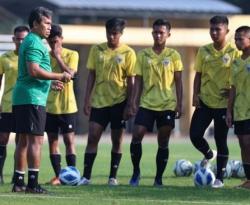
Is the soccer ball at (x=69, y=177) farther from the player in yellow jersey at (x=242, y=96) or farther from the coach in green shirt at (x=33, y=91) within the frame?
the player in yellow jersey at (x=242, y=96)

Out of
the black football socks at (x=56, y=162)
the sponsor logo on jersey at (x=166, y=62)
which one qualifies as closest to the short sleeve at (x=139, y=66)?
the sponsor logo on jersey at (x=166, y=62)

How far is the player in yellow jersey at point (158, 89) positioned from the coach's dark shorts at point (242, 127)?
104 cm

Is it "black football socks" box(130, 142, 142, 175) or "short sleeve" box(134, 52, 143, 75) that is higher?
"short sleeve" box(134, 52, 143, 75)

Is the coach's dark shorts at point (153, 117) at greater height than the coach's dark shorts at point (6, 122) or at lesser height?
greater

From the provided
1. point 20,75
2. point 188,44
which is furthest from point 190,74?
point 20,75

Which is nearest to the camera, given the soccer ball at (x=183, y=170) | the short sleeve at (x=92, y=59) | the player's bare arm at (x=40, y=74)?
the player's bare arm at (x=40, y=74)

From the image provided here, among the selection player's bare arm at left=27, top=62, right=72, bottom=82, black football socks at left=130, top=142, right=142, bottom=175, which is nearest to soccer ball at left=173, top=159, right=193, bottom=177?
black football socks at left=130, top=142, right=142, bottom=175

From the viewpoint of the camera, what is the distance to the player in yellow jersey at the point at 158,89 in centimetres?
1553

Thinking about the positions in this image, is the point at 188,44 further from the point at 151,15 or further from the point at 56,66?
the point at 56,66

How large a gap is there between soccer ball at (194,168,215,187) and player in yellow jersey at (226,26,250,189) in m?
0.56

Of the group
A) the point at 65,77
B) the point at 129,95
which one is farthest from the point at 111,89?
the point at 65,77

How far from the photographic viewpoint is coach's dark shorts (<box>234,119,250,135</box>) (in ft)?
48.4

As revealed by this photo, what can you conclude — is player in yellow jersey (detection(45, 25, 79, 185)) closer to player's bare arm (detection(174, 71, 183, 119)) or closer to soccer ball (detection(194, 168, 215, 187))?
player's bare arm (detection(174, 71, 183, 119))

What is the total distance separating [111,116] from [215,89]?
59.9 inches
